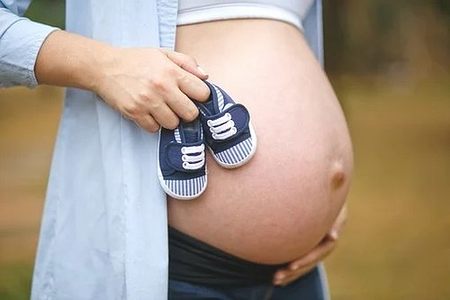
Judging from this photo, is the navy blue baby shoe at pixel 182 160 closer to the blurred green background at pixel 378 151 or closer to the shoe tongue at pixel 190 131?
the shoe tongue at pixel 190 131

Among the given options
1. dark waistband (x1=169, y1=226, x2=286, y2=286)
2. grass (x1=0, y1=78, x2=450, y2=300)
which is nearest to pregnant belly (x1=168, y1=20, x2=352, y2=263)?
dark waistband (x1=169, y1=226, x2=286, y2=286)

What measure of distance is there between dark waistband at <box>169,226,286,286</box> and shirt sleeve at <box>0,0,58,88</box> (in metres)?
0.25

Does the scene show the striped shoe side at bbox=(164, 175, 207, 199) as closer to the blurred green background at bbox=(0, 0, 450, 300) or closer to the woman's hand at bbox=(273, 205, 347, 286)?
the woman's hand at bbox=(273, 205, 347, 286)

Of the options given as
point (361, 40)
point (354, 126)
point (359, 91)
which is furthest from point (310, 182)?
point (361, 40)

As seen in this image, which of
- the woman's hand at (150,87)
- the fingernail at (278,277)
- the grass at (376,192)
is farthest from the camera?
the grass at (376,192)

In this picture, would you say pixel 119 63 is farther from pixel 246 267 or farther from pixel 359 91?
pixel 359 91

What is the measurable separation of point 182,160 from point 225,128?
0.06m

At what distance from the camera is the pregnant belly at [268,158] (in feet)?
4.29

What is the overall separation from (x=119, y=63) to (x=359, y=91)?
539 centimetres

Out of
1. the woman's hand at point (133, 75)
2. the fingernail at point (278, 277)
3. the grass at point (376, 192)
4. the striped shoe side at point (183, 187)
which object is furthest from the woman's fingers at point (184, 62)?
the grass at point (376, 192)

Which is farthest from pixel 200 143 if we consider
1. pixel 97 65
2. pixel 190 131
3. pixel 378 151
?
pixel 378 151

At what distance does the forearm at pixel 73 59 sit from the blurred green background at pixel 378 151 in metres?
1.92

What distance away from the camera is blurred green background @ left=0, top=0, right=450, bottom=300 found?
3.48m

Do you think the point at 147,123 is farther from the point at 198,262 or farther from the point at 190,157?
the point at 198,262
